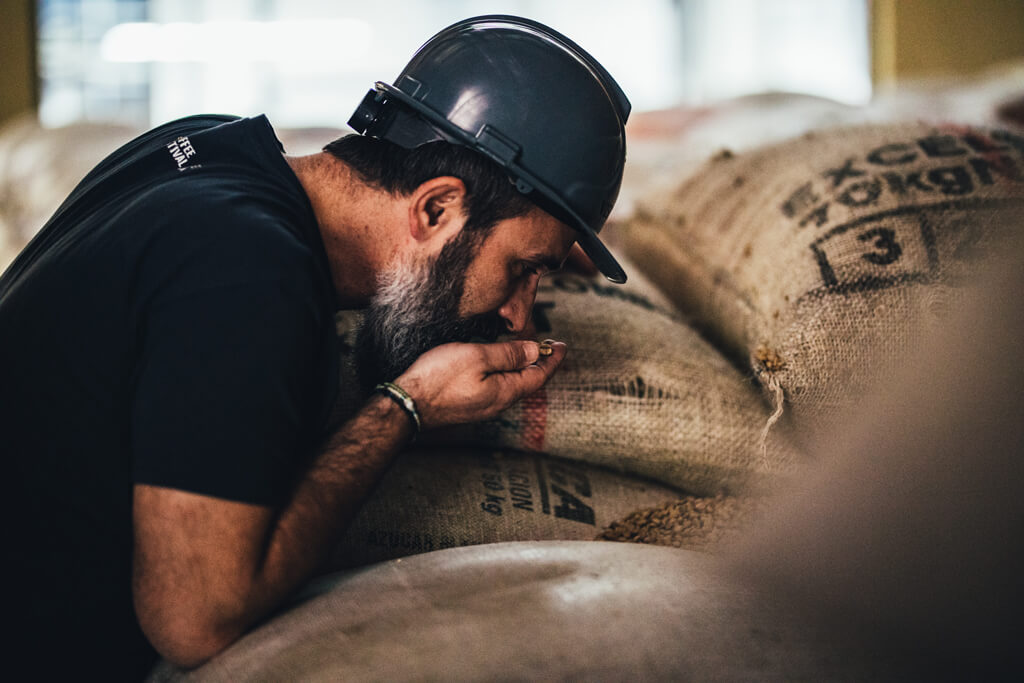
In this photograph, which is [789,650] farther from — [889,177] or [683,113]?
[683,113]

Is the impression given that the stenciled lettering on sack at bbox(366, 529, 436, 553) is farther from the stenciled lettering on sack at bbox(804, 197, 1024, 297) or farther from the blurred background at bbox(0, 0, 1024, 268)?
the blurred background at bbox(0, 0, 1024, 268)

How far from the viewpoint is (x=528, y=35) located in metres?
1.00

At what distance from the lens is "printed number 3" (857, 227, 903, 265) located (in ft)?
4.07

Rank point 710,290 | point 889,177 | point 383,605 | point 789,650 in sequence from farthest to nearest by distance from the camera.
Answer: point 710,290 → point 889,177 → point 383,605 → point 789,650

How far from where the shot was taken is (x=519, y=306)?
1.09 m

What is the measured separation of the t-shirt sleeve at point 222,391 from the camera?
0.71 meters

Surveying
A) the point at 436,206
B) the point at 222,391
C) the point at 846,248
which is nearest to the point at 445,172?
the point at 436,206

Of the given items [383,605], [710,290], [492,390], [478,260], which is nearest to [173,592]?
[383,605]

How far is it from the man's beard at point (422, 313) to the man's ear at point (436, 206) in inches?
0.9

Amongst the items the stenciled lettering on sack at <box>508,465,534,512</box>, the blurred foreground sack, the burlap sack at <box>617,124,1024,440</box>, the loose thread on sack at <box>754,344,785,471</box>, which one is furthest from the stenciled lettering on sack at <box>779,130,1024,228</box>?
the blurred foreground sack

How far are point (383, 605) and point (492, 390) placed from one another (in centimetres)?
27

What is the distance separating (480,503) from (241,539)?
48cm

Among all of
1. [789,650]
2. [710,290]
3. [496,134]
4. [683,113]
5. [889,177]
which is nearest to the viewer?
[789,650]

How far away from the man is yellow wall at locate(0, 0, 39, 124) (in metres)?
3.89
